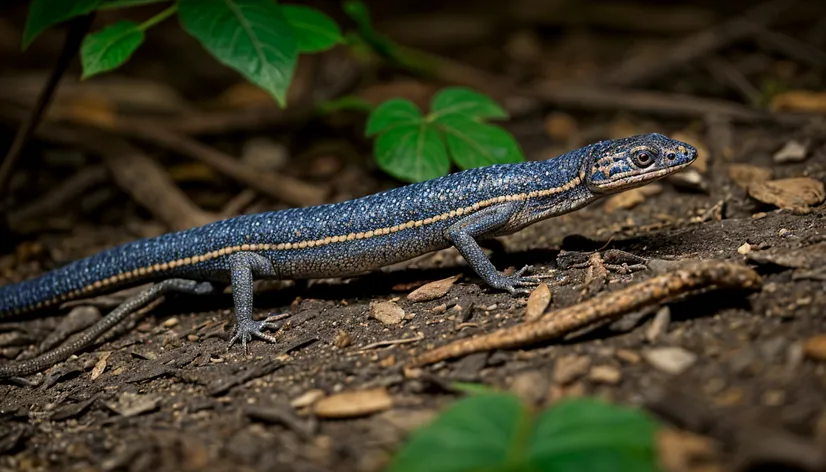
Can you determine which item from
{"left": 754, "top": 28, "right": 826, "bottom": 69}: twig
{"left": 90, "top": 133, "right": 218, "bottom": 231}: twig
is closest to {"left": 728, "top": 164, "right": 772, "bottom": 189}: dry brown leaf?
{"left": 754, "top": 28, "right": 826, "bottom": 69}: twig

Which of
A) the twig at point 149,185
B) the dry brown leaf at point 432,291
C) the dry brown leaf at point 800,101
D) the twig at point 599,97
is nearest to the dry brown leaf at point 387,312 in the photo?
the dry brown leaf at point 432,291

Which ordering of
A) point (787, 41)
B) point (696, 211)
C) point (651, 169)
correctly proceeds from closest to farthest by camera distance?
1. point (651, 169)
2. point (696, 211)
3. point (787, 41)

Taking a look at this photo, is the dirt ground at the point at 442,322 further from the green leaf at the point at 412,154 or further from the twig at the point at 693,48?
the green leaf at the point at 412,154

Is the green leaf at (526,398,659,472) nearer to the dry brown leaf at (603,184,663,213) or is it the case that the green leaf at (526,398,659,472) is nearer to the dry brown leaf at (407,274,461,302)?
A: the dry brown leaf at (407,274,461,302)

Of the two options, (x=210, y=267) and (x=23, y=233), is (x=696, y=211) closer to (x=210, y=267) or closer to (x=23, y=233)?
(x=210, y=267)

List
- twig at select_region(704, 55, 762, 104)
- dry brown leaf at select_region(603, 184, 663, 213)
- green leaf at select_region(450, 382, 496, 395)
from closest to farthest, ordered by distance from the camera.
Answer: green leaf at select_region(450, 382, 496, 395)
dry brown leaf at select_region(603, 184, 663, 213)
twig at select_region(704, 55, 762, 104)

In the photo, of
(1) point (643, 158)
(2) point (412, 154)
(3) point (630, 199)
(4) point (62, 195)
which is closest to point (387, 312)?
(2) point (412, 154)

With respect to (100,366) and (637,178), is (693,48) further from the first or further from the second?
(100,366)

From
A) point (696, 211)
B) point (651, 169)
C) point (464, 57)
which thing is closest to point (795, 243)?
point (651, 169)
